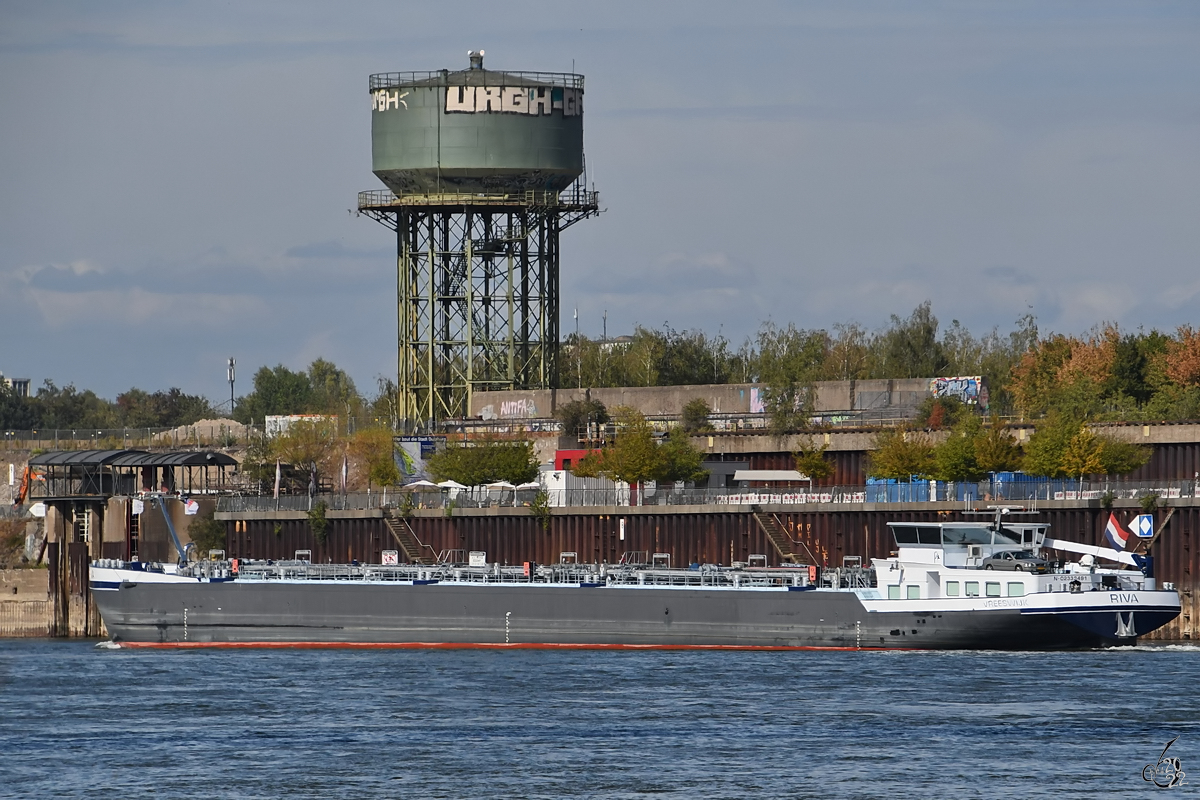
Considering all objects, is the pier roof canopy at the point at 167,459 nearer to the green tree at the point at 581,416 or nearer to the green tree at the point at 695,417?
the green tree at the point at 581,416

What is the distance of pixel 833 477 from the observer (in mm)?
115062

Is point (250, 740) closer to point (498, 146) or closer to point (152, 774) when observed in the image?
point (152, 774)

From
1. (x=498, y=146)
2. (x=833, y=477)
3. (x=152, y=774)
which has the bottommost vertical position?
(x=152, y=774)

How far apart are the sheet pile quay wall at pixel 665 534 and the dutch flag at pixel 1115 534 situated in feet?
4.84

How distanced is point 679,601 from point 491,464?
31.8 m

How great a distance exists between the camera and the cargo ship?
275 ft

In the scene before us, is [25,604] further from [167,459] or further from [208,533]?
[167,459]

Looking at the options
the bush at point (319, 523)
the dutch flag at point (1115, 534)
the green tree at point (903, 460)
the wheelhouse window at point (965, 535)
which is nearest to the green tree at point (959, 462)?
the green tree at point (903, 460)

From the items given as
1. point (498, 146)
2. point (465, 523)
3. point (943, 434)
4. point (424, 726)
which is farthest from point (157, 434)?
point (424, 726)

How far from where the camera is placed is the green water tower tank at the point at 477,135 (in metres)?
138

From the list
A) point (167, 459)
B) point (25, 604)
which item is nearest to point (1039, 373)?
point (167, 459)

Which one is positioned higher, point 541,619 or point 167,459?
point 167,459

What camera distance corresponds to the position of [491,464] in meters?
123

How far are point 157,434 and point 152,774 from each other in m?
115
